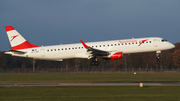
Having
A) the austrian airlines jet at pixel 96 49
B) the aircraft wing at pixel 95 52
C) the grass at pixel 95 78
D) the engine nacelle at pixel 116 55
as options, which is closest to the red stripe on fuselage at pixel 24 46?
the austrian airlines jet at pixel 96 49

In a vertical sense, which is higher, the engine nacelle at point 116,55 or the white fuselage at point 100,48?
the white fuselage at point 100,48

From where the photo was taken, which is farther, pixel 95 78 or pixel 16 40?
pixel 95 78

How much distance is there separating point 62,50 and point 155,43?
15.1 metres

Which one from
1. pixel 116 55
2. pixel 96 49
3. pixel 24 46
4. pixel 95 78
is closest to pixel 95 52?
pixel 96 49

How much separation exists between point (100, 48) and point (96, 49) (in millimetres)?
1742

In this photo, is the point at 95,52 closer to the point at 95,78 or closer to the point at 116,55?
the point at 116,55

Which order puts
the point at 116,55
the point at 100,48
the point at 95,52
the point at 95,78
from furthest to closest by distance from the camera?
the point at 95,78 → the point at 100,48 → the point at 95,52 → the point at 116,55

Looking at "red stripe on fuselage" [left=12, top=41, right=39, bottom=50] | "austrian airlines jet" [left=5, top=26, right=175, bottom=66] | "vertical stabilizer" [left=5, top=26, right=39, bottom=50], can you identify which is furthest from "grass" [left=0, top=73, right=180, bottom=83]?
"vertical stabilizer" [left=5, top=26, right=39, bottom=50]

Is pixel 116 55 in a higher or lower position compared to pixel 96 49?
lower

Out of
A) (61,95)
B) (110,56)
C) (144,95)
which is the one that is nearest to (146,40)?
(110,56)

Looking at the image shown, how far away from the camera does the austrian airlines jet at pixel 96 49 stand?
40.6 m

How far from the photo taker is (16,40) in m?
44.3

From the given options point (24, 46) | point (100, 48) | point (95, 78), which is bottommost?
point (95, 78)

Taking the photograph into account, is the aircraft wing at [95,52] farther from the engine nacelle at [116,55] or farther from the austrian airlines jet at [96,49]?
the engine nacelle at [116,55]
